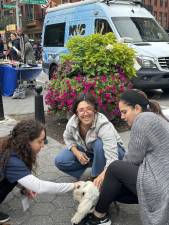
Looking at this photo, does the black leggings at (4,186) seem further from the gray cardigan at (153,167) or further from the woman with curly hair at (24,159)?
the gray cardigan at (153,167)

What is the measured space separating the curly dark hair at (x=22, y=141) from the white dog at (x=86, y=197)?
0.47 meters

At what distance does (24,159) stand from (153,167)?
1032 mm

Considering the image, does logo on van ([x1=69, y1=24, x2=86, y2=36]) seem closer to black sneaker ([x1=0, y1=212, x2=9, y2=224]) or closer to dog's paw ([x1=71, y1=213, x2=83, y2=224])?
black sneaker ([x1=0, y1=212, x2=9, y2=224])

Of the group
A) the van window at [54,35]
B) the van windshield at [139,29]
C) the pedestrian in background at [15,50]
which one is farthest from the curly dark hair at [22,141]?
the pedestrian in background at [15,50]

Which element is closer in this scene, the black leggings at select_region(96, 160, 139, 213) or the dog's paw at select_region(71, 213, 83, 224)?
the black leggings at select_region(96, 160, 139, 213)

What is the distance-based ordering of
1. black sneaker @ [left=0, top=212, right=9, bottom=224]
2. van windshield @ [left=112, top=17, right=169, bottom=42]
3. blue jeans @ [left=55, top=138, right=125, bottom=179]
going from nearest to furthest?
black sneaker @ [left=0, top=212, right=9, bottom=224]
blue jeans @ [left=55, top=138, right=125, bottom=179]
van windshield @ [left=112, top=17, right=169, bottom=42]

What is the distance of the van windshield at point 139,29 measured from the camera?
10.1m

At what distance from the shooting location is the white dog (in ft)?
10.5

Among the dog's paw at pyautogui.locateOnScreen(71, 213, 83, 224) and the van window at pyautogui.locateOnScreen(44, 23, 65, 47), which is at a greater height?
the van window at pyautogui.locateOnScreen(44, 23, 65, 47)

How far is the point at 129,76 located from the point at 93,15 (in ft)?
14.7

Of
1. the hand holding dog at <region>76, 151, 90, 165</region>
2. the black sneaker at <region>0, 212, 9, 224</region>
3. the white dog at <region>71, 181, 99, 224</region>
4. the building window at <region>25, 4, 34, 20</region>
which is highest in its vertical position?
the building window at <region>25, 4, 34, 20</region>

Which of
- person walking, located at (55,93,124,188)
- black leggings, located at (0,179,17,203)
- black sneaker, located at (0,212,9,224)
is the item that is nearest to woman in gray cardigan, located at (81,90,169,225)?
person walking, located at (55,93,124,188)

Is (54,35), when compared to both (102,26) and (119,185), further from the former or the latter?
(119,185)

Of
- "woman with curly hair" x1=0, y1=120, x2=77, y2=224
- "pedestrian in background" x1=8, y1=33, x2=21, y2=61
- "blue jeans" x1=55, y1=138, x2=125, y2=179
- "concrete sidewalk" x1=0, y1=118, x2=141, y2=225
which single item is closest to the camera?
"woman with curly hair" x1=0, y1=120, x2=77, y2=224
